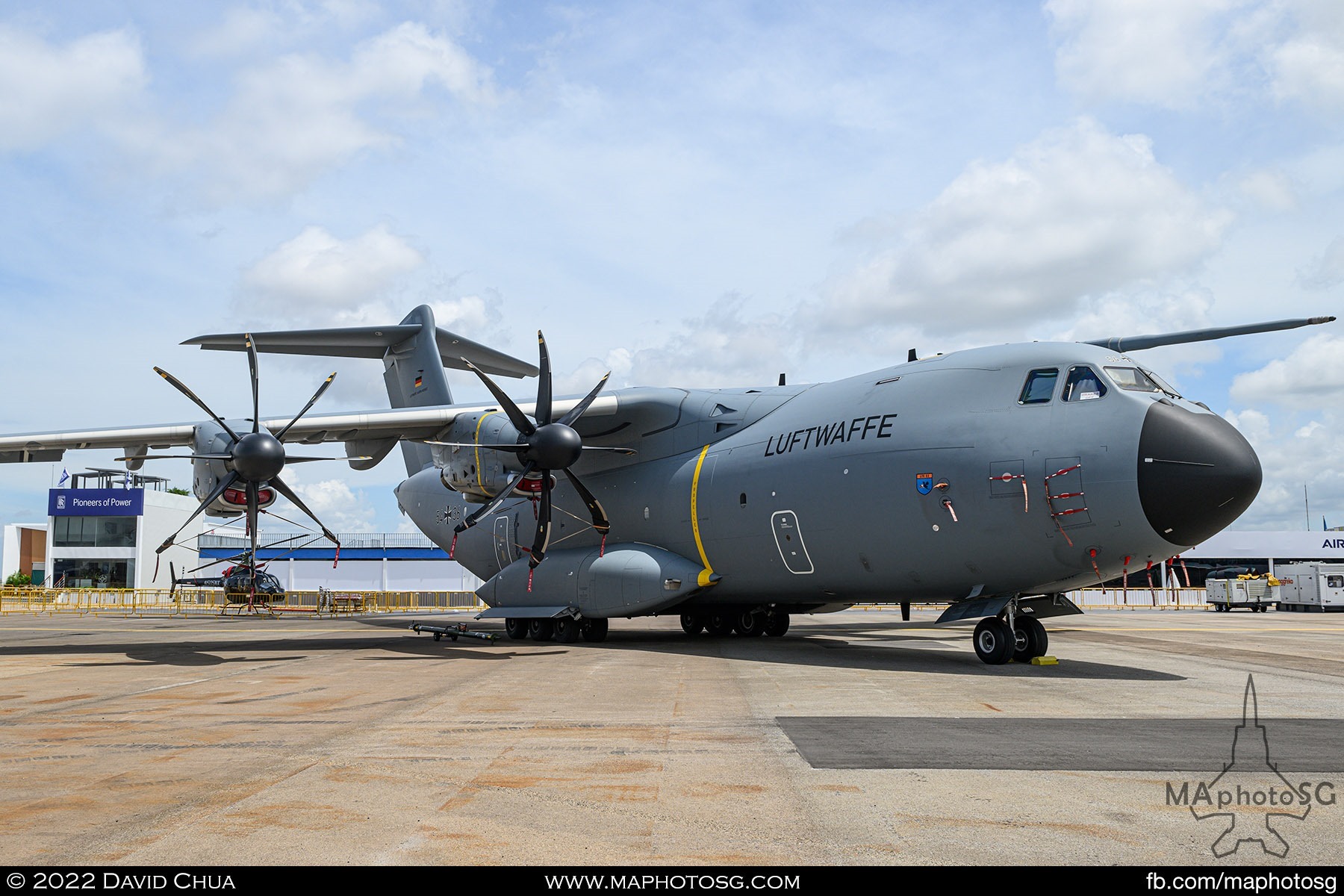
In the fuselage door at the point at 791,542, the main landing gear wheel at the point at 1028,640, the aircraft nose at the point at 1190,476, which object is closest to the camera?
the aircraft nose at the point at 1190,476

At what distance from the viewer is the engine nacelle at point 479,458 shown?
62.6ft

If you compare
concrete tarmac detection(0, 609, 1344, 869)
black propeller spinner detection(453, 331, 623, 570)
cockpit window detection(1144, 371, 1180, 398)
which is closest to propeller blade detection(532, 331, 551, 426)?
black propeller spinner detection(453, 331, 623, 570)

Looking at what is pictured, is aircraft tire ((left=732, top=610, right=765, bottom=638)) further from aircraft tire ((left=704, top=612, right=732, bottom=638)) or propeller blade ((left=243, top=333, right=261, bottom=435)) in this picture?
propeller blade ((left=243, top=333, right=261, bottom=435))

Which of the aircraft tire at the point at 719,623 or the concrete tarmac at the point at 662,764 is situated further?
the aircraft tire at the point at 719,623

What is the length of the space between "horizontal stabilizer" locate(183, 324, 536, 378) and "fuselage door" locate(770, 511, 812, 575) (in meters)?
11.0

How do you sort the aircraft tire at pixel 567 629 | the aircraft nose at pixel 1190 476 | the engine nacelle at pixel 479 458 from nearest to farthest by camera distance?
the aircraft nose at pixel 1190 476 → the engine nacelle at pixel 479 458 → the aircraft tire at pixel 567 629

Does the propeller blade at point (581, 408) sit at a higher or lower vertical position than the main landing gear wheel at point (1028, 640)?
higher

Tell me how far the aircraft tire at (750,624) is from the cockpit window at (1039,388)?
10029mm

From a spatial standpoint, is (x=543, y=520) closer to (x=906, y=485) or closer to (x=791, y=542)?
(x=791, y=542)

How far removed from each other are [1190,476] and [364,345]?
1915 centimetres

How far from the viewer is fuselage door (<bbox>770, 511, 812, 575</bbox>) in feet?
55.6

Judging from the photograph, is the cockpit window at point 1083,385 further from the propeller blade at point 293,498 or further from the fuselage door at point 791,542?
the propeller blade at point 293,498

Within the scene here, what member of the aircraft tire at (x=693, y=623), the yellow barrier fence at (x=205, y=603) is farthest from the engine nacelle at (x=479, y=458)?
the yellow barrier fence at (x=205, y=603)
